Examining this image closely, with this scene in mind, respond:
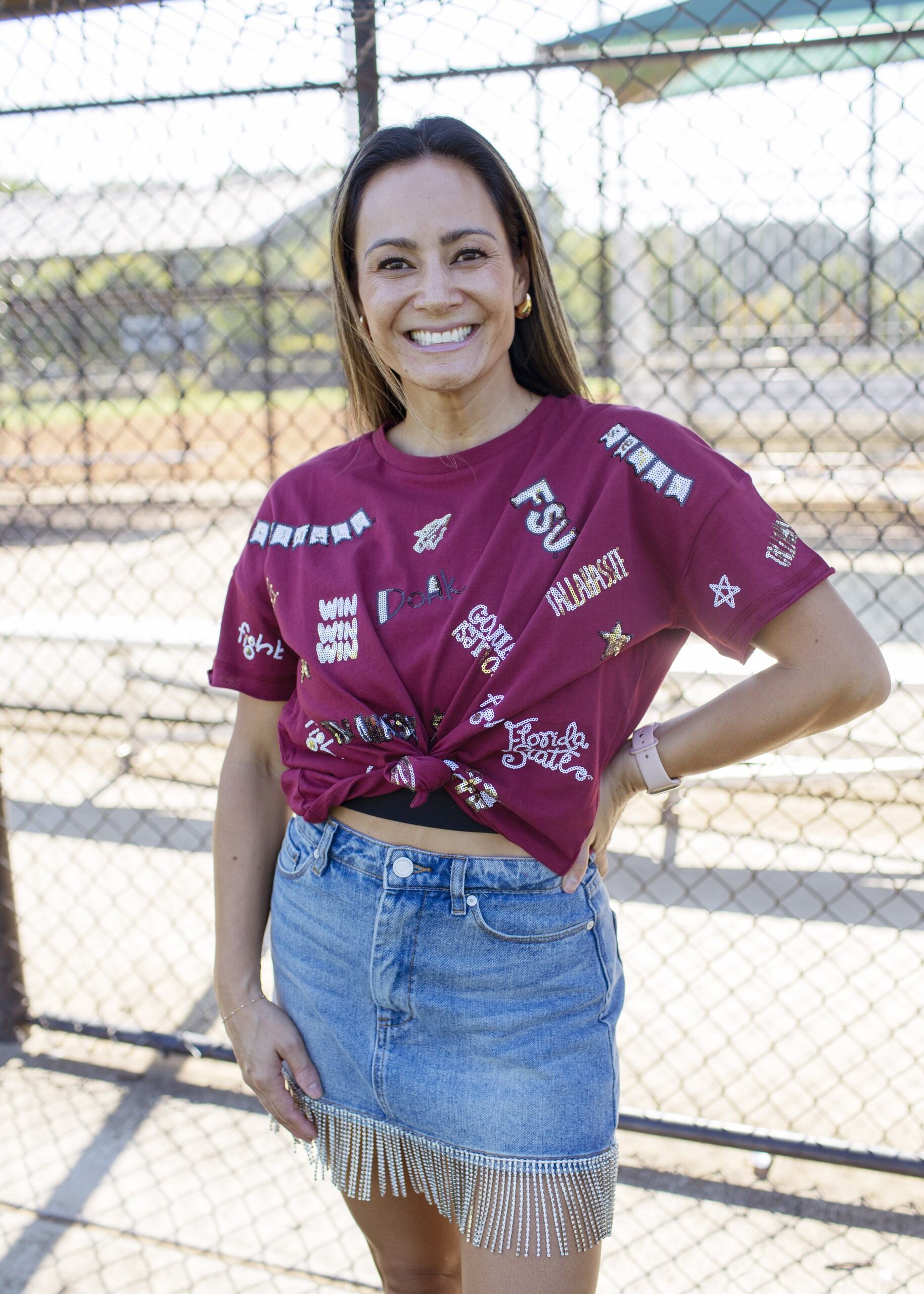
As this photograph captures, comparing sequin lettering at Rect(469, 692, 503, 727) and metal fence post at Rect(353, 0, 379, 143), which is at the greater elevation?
metal fence post at Rect(353, 0, 379, 143)

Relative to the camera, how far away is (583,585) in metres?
1.28

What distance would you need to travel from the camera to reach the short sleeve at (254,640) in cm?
154

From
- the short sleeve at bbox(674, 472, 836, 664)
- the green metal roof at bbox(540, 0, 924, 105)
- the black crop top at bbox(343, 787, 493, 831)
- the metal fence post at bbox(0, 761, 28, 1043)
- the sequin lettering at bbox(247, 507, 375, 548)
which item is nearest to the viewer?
the short sleeve at bbox(674, 472, 836, 664)

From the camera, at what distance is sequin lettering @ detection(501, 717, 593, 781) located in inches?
51.4

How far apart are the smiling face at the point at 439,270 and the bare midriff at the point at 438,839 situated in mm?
568

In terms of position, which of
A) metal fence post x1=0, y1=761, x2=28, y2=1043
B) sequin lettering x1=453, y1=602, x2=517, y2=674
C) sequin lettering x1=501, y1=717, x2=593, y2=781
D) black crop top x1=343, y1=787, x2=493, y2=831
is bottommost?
metal fence post x1=0, y1=761, x2=28, y2=1043

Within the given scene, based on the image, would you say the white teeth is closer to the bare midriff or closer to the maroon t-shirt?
the maroon t-shirt

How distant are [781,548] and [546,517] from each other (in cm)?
28

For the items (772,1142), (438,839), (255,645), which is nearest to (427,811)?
(438,839)

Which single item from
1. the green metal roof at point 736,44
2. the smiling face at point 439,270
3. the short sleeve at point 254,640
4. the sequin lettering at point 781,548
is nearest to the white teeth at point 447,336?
the smiling face at point 439,270

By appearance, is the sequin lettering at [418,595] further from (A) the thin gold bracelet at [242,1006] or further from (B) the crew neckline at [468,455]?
(A) the thin gold bracelet at [242,1006]

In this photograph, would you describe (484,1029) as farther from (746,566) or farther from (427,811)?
(746,566)

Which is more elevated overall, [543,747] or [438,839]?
[543,747]

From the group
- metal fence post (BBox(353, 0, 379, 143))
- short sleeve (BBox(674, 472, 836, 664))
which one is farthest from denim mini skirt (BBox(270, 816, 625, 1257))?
metal fence post (BBox(353, 0, 379, 143))
